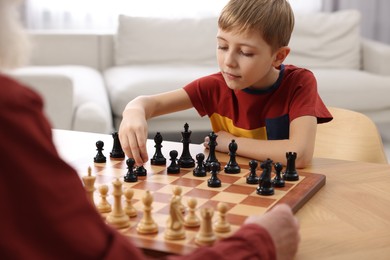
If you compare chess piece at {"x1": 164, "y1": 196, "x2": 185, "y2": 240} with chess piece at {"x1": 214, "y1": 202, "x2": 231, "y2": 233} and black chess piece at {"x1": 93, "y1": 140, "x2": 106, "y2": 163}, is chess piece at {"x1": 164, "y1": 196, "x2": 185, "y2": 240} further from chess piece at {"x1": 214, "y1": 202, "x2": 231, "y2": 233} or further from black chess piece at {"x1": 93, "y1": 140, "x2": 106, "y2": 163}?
black chess piece at {"x1": 93, "y1": 140, "x2": 106, "y2": 163}

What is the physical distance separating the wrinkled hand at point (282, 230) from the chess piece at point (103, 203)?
37cm

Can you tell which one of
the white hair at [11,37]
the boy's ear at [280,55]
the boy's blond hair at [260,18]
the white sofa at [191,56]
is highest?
the white hair at [11,37]

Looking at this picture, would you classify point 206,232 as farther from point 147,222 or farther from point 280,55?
point 280,55

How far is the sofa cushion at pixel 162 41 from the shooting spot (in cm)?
550

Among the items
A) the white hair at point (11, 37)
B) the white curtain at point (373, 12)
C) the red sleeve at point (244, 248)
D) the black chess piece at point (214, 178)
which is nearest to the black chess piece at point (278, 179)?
the black chess piece at point (214, 178)

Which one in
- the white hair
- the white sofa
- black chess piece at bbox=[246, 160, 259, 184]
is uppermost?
the white hair

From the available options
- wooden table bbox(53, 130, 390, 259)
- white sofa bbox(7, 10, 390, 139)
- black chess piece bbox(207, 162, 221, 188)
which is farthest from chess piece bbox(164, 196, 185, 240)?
white sofa bbox(7, 10, 390, 139)

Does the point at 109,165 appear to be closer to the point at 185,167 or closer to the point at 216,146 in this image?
the point at 185,167

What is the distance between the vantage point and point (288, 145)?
1979 mm

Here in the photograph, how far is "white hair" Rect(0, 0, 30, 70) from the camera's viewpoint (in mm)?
931

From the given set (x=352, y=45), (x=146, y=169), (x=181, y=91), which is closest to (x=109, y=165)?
(x=146, y=169)

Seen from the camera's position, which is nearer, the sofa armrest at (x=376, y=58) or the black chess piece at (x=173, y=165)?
the black chess piece at (x=173, y=165)

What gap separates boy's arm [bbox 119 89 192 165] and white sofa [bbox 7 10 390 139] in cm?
234

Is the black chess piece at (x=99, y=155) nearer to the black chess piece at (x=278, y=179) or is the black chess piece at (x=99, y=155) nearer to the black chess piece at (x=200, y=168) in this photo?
the black chess piece at (x=200, y=168)
